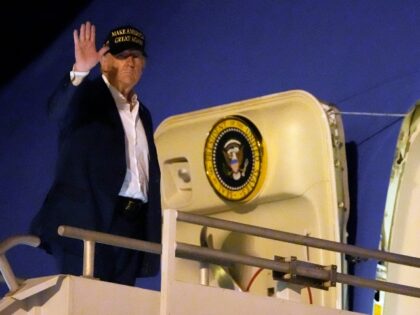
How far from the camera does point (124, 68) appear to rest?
3070mm

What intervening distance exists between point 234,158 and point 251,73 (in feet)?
1.35

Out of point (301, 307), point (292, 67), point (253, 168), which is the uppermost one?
point (292, 67)

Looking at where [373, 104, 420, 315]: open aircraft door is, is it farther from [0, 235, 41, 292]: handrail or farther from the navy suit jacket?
[0, 235, 41, 292]: handrail

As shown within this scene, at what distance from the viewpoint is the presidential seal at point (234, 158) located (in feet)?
12.0

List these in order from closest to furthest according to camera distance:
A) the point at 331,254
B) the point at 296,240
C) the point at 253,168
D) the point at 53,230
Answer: the point at 296,240 < the point at 53,230 < the point at 331,254 < the point at 253,168

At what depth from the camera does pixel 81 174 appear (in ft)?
9.86

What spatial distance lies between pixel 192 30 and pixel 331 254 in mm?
1127

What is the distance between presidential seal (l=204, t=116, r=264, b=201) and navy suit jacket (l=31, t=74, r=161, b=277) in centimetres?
62

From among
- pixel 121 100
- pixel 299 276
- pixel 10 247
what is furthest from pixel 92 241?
pixel 121 100

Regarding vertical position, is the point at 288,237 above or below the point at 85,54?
below

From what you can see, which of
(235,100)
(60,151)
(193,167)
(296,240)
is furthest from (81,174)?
(235,100)

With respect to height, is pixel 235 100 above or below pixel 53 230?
above

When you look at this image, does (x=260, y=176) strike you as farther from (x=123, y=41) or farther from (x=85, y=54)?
(x=85, y=54)

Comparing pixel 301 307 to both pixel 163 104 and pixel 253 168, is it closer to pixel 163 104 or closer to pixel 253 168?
pixel 253 168
